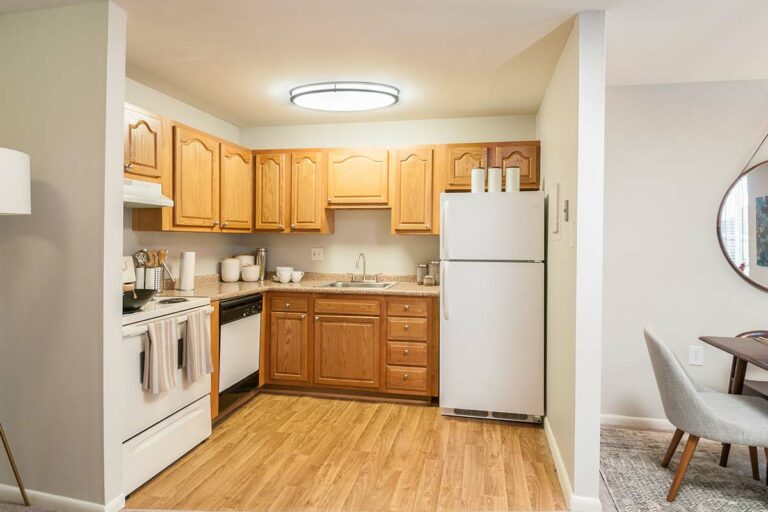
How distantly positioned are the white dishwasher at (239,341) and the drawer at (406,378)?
106 centimetres

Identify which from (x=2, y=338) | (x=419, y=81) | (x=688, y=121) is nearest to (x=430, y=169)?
(x=419, y=81)

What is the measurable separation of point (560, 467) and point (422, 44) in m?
2.40

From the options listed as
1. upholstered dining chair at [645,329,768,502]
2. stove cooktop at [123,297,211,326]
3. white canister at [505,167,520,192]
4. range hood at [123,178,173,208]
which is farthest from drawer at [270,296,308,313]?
upholstered dining chair at [645,329,768,502]

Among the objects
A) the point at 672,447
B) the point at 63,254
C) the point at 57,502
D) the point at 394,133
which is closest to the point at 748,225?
the point at 672,447

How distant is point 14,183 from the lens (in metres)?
1.96

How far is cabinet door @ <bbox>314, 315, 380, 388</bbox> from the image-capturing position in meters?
3.71

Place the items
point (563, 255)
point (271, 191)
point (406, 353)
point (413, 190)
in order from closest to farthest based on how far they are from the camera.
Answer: point (563, 255) → point (406, 353) → point (413, 190) → point (271, 191)

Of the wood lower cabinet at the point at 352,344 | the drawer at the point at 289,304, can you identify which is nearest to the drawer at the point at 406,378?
the wood lower cabinet at the point at 352,344

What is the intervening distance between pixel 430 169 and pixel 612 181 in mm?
1371

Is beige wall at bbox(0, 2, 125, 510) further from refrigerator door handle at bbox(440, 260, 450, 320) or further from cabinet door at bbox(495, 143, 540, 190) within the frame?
cabinet door at bbox(495, 143, 540, 190)

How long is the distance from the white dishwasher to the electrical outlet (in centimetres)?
309

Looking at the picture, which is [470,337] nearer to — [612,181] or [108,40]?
[612,181]

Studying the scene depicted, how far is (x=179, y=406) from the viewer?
2.69 meters

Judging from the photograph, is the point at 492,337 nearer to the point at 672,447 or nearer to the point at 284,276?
the point at 672,447
